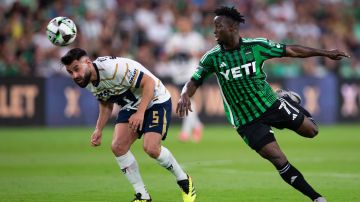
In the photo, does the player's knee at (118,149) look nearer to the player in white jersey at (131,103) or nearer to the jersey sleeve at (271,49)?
the player in white jersey at (131,103)

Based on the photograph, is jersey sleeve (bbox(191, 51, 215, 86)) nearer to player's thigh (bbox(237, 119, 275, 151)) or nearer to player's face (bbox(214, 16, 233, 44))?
player's face (bbox(214, 16, 233, 44))

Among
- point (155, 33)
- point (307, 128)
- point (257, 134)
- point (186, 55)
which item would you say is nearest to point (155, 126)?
point (257, 134)

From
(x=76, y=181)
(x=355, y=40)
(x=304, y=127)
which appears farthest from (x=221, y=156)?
(x=355, y=40)

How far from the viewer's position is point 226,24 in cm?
923

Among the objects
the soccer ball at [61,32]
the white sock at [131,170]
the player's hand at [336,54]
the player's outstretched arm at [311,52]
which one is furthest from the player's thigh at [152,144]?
the player's hand at [336,54]

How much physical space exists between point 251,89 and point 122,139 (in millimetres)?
1757

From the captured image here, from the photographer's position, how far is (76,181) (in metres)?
12.4

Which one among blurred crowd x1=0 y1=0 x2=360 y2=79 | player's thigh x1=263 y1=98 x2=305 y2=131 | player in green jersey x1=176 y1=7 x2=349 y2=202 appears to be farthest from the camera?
blurred crowd x1=0 y1=0 x2=360 y2=79

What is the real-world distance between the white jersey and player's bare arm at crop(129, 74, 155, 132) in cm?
7

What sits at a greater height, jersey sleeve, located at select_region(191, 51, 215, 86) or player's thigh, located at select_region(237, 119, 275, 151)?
jersey sleeve, located at select_region(191, 51, 215, 86)

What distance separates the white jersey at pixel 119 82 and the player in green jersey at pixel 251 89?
2.06ft

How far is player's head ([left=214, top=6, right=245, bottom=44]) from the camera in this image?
922 cm

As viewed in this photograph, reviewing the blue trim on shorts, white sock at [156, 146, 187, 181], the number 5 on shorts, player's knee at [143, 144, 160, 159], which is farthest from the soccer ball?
white sock at [156, 146, 187, 181]

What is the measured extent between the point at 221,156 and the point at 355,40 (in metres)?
13.3
